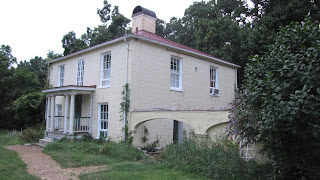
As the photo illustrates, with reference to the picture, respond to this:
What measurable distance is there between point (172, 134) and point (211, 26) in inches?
493

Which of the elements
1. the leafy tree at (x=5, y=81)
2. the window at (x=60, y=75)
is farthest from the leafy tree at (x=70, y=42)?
the window at (x=60, y=75)

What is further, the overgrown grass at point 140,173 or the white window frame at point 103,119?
the white window frame at point 103,119

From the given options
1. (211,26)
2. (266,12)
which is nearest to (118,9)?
(211,26)

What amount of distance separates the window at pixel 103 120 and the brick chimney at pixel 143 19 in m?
5.70

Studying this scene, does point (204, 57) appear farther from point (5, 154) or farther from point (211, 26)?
point (5, 154)

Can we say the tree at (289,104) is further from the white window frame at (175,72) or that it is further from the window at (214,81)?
the window at (214,81)

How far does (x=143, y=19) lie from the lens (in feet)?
56.5

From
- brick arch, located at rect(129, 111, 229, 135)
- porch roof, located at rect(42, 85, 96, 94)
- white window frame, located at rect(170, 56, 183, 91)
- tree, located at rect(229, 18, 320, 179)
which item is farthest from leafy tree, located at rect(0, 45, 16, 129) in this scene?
tree, located at rect(229, 18, 320, 179)

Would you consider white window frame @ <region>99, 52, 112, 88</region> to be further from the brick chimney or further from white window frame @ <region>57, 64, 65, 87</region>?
white window frame @ <region>57, 64, 65, 87</region>

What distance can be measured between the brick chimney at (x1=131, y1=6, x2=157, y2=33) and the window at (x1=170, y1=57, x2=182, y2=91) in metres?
3.60

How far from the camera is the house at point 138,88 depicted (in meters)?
13.0

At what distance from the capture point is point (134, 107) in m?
13.0

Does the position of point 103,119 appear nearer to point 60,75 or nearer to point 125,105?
point 125,105

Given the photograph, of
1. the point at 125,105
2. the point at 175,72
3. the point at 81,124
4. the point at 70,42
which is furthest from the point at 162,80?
the point at 70,42
